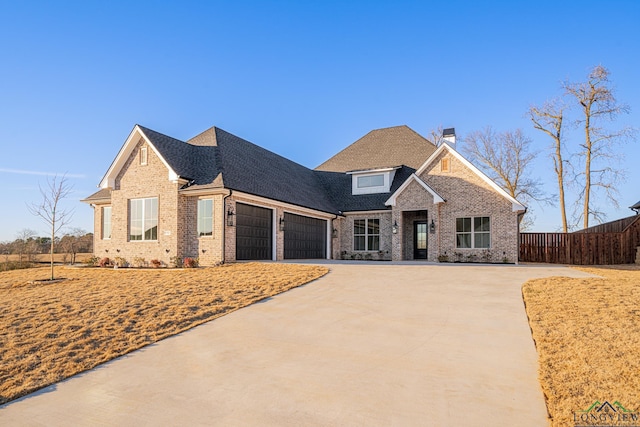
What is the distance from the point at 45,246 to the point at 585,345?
104ft

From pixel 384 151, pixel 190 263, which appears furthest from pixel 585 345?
pixel 384 151

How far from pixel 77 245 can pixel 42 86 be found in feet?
54.6

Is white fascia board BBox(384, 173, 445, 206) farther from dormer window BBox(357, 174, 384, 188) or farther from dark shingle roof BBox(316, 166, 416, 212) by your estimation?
dormer window BBox(357, 174, 384, 188)

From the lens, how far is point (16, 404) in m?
4.16

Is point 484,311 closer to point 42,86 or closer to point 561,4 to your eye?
point 561,4

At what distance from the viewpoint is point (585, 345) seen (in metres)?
5.19

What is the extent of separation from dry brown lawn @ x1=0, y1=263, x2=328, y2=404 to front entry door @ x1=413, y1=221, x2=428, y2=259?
10168 mm

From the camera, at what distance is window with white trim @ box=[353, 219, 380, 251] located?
22666 mm

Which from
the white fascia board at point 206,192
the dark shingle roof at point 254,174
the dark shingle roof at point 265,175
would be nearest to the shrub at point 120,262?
the white fascia board at point 206,192

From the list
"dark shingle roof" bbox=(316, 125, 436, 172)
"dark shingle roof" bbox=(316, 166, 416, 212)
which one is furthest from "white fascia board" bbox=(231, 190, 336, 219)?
"dark shingle roof" bbox=(316, 125, 436, 172)

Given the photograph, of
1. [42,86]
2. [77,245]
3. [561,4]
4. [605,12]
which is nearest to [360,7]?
[561,4]

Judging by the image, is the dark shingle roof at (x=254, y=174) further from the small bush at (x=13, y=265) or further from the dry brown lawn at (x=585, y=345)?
the dry brown lawn at (x=585, y=345)

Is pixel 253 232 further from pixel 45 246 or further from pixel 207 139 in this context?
pixel 45 246

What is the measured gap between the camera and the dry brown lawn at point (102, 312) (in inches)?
210
